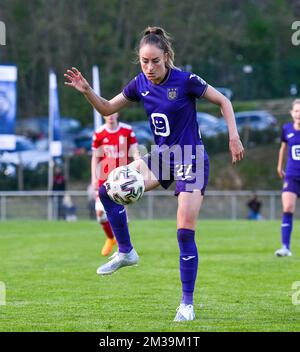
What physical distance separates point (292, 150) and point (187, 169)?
6065 millimetres

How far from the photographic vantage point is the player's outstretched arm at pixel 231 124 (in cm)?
728

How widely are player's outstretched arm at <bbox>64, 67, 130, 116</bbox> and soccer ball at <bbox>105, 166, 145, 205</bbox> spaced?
55 cm

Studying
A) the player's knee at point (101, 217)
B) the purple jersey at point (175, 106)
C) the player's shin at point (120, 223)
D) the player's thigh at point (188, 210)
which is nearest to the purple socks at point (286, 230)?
the player's knee at point (101, 217)

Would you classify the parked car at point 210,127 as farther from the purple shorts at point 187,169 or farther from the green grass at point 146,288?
the purple shorts at point 187,169

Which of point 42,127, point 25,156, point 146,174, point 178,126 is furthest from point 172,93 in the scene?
point 42,127

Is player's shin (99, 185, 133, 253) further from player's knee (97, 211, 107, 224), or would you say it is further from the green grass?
player's knee (97, 211, 107, 224)

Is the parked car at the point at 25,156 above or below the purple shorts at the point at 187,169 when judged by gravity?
below

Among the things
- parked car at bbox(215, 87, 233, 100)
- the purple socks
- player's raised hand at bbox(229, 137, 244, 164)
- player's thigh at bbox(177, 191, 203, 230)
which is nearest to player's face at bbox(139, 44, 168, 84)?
player's raised hand at bbox(229, 137, 244, 164)

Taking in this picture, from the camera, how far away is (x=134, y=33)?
152 feet

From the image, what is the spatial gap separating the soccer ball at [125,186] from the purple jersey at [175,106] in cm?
38

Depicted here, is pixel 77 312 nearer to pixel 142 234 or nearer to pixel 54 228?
pixel 142 234

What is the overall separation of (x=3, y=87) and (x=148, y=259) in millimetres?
10980

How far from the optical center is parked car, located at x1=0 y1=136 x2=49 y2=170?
3231 cm
